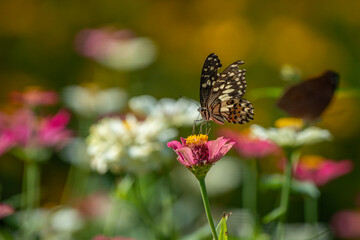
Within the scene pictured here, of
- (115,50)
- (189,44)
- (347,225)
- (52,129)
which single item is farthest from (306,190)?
(189,44)

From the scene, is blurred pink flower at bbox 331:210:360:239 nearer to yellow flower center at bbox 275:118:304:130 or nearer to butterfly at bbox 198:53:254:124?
yellow flower center at bbox 275:118:304:130

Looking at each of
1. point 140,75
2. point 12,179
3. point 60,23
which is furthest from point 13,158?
point 60,23

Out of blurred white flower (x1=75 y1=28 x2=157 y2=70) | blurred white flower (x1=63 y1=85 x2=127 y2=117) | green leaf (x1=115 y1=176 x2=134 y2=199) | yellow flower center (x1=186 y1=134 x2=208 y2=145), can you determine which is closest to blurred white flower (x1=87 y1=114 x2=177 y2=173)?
green leaf (x1=115 y1=176 x2=134 y2=199)

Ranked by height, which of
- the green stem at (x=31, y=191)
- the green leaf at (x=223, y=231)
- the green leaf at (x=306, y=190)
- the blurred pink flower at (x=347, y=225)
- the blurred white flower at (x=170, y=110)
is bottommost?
the blurred pink flower at (x=347, y=225)

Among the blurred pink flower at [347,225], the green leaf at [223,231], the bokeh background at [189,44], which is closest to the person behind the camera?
the green leaf at [223,231]

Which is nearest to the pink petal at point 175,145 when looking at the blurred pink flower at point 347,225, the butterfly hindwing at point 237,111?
the butterfly hindwing at point 237,111

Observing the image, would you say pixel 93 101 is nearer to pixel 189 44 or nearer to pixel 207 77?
pixel 207 77

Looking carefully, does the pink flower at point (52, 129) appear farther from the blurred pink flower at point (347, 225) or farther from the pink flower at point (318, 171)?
the blurred pink flower at point (347, 225)
